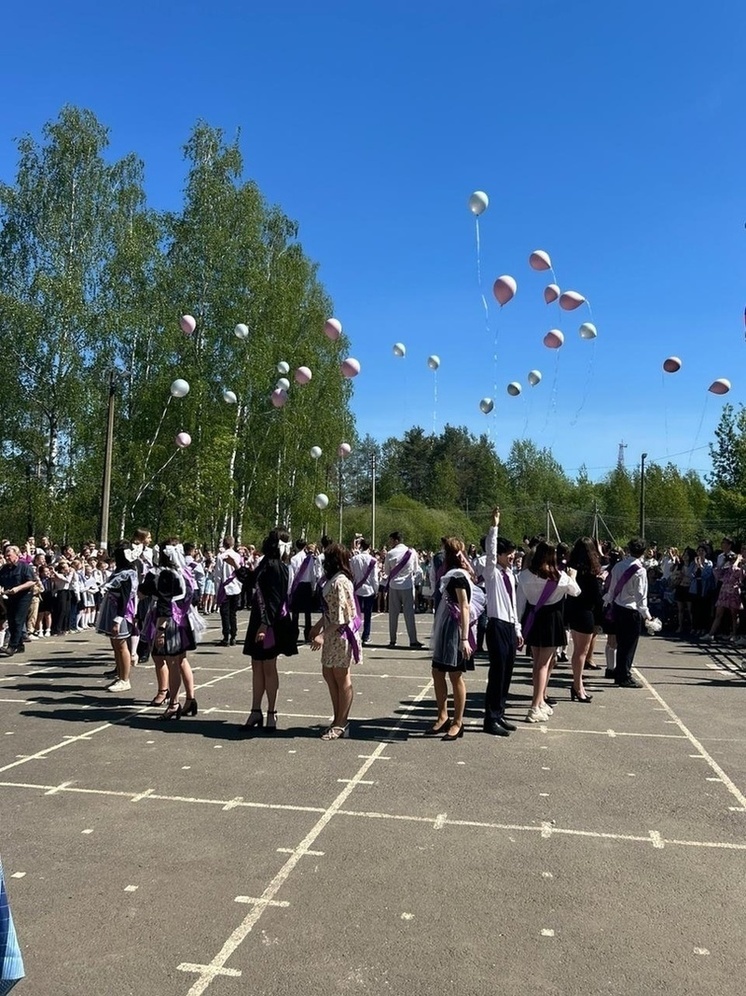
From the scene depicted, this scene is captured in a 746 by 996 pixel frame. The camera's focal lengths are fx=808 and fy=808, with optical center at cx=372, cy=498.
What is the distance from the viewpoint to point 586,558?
10133 mm

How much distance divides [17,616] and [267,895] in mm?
10904

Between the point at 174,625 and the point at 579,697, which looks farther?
the point at 579,697

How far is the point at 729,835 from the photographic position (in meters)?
5.17

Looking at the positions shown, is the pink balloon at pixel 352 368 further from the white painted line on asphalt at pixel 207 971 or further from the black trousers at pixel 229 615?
the white painted line on asphalt at pixel 207 971

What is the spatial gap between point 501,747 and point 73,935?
437 centimetres

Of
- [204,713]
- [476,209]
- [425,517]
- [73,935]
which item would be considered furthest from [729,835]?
[425,517]

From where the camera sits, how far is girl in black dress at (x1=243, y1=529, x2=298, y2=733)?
7664 mm

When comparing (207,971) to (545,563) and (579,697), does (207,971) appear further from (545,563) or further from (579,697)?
(579,697)

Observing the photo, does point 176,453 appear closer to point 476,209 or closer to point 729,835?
point 476,209

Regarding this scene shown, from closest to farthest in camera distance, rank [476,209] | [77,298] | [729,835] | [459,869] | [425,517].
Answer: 1. [459,869]
2. [729,835]
3. [476,209]
4. [77,298]
5. [425,517]

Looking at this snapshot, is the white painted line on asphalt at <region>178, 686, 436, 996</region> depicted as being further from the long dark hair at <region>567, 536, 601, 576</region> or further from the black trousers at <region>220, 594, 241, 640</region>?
the black trousers at <region>220, 594, 241, 640</region>

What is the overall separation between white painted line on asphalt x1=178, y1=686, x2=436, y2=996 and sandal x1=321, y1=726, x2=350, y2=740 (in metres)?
1.04

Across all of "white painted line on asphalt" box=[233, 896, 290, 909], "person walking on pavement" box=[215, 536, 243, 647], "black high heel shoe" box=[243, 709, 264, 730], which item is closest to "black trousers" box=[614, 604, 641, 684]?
"black high heel shoe" box=[243, 709, 264, 730]

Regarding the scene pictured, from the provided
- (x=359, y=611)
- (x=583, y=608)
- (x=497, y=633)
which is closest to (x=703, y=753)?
(x=497, y=633)
